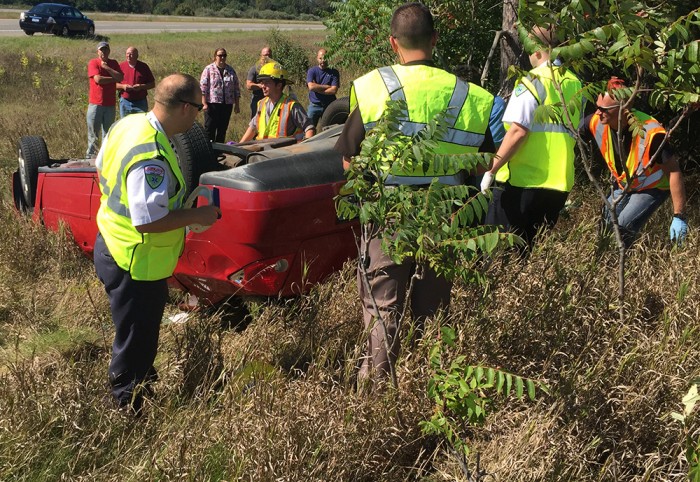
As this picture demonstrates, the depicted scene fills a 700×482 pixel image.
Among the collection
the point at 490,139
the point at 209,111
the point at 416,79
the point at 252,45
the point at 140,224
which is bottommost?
the point at 252,45

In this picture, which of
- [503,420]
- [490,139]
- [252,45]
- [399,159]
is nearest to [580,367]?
[503,420]

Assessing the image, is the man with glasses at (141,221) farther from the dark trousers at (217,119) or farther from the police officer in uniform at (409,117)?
the dark trousers at (217,119)

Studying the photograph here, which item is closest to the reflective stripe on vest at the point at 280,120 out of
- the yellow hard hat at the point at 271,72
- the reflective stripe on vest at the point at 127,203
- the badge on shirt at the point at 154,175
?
the yellow hard hat at the point at 271,72

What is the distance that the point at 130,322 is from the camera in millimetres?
3455

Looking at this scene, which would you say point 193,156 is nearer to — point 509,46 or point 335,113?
point 335,113

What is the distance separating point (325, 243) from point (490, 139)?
1147 millimetres

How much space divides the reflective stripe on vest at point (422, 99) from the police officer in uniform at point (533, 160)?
768 mm

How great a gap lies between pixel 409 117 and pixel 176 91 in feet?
3.22

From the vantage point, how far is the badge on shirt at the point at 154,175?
3240 mm

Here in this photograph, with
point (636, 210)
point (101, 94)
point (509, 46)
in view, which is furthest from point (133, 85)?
point (636, 210)

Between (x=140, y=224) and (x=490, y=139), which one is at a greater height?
(x=490, y=139)

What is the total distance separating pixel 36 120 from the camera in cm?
1325

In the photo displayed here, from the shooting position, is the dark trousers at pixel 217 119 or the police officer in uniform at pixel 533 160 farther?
the dark trousers at pixel 217 119

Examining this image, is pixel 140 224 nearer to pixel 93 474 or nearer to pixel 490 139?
pixel 93 474
